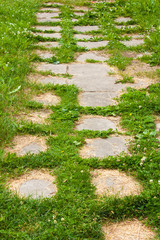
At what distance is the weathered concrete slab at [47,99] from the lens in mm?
4084

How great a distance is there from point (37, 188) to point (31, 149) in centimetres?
54

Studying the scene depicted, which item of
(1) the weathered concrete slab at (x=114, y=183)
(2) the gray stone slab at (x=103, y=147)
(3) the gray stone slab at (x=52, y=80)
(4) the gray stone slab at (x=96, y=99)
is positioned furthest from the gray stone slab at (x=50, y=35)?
(1) the weathered concrete slab at (x=114, y=183)

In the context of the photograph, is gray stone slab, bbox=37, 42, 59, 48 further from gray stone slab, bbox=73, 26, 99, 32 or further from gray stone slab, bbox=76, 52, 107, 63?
gray stone slab, bbox=73, 26, 99, 32

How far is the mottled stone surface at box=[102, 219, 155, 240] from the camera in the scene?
229cm

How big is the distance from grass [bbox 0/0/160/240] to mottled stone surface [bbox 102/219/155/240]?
5 cm

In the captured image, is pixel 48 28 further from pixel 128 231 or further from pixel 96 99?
pixel 128 231

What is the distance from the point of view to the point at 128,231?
2334 millimetres

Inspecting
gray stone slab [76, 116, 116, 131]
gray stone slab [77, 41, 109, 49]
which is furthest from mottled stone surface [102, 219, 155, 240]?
gray stone slab [77, 41, 109, 49]

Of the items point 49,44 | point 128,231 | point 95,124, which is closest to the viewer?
point 128,231

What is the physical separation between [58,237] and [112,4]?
7.59 meters

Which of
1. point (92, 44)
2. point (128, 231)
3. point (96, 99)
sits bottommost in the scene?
point (128, 231)

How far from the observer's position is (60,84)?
4.61 m

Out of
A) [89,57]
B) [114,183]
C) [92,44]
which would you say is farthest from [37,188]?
[92,44]

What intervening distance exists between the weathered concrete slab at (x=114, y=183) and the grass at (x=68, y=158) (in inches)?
2.3
